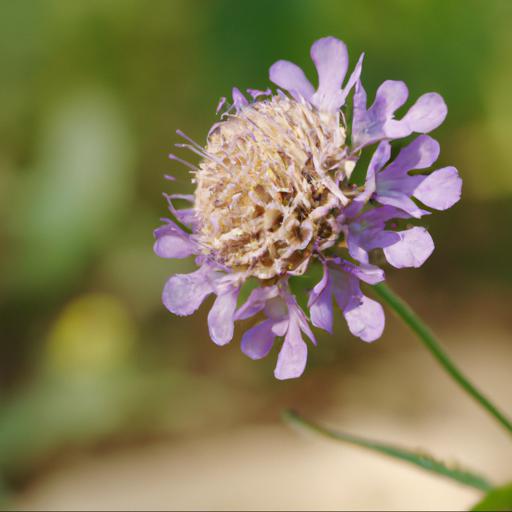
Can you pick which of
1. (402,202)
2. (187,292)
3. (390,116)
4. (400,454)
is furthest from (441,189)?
(400,454)

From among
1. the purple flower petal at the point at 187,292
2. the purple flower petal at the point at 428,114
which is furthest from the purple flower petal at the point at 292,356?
the purple flower petal at the point at 428,114

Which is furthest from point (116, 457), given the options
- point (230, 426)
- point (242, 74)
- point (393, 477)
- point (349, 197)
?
point (349, 197)

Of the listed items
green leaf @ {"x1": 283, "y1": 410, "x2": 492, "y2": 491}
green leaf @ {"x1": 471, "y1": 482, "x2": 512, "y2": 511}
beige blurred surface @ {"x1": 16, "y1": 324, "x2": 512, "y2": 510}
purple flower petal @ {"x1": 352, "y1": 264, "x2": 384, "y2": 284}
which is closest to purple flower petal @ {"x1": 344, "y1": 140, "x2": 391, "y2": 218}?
purple flower petal @ {"x1": 352, "y1": 264, "x2": 384, "y2": 284}

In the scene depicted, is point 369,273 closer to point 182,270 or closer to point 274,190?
point 274,190

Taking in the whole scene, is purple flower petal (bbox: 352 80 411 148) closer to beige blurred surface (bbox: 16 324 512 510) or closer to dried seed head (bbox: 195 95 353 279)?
dried seed head (bbox: 195 95 353 279)

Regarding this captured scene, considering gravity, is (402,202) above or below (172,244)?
below

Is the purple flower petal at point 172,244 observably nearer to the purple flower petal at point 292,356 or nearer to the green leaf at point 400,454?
the purple flower petal at point 292,356

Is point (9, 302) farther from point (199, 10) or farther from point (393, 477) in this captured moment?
point (393, 477)
